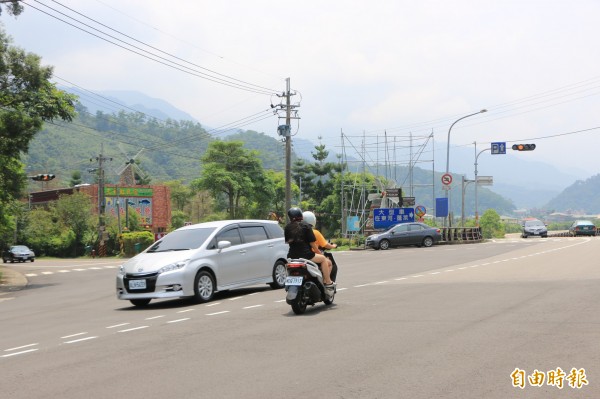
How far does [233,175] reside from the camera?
92.0m

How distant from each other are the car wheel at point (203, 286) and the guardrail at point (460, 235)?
31.8 meters

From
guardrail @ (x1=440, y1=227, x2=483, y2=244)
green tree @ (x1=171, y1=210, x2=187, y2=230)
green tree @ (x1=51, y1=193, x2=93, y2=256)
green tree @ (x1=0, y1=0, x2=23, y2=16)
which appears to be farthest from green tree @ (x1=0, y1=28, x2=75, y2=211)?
green tree @ (x1=171, y1=210, x2=187, y2=230)

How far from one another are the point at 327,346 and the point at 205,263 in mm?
6514

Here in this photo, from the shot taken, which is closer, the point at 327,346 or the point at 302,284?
the point at 327,346

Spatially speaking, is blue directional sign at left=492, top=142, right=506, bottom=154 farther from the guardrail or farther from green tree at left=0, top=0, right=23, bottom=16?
green tree at left=0, top=0, right=23, bottom=16

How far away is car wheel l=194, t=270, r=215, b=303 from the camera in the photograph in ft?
46.4

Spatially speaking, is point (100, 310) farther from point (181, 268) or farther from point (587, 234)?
point (587, 234)

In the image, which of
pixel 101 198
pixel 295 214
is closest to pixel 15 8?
pixel 295 214

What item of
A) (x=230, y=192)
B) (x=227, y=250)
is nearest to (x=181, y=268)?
(x=227, y=250)

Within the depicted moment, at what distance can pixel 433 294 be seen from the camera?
1370 cm

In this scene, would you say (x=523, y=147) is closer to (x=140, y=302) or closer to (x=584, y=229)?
(x=584, y=229)

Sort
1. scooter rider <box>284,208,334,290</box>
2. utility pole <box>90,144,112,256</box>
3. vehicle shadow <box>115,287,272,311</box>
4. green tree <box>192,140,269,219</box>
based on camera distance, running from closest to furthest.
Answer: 1. scooter rider <box>284,208,334,290</box>
2. vehicle shadow <box>115,287,272,311</box>
3. utility pole <box>90,144,112,256</box>
4. green tree <box>192,140,269,219</box>

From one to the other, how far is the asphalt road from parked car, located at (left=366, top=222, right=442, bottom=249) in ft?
82.3

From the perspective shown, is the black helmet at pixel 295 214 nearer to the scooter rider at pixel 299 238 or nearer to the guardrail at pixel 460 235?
the scooter rider at pixel 299 238
